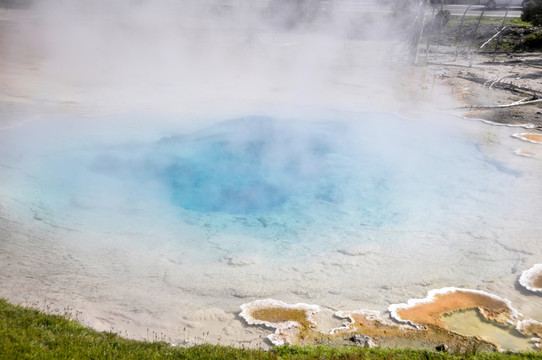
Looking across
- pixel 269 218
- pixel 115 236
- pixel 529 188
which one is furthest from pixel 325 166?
pixel 115 236

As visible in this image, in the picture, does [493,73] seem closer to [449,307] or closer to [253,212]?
[253,212]

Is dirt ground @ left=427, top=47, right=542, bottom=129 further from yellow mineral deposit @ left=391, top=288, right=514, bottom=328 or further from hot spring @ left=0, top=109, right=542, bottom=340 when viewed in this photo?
yellow mineral deposit @ left=391, top=288, right=514, bottom=328

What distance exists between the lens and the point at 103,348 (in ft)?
9.23

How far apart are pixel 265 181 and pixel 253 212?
92cm

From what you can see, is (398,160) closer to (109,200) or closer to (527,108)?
(527,108)

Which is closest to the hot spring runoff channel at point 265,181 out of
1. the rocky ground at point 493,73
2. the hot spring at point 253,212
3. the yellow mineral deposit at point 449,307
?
the hot spring at point 253,212

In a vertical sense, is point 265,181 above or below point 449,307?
below

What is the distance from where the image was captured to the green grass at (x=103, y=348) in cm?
263

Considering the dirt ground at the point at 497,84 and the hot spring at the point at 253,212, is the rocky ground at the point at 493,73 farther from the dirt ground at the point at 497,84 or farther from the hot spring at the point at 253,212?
the hot spring at the point at 253,212

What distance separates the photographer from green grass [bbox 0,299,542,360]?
2635 mm

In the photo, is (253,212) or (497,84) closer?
(253,212)

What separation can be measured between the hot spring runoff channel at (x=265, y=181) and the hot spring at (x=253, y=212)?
0.09 feet

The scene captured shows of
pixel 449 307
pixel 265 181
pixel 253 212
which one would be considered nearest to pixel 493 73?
pixel 265 181

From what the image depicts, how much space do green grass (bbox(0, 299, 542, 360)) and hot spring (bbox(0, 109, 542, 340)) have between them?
1.42 feet
